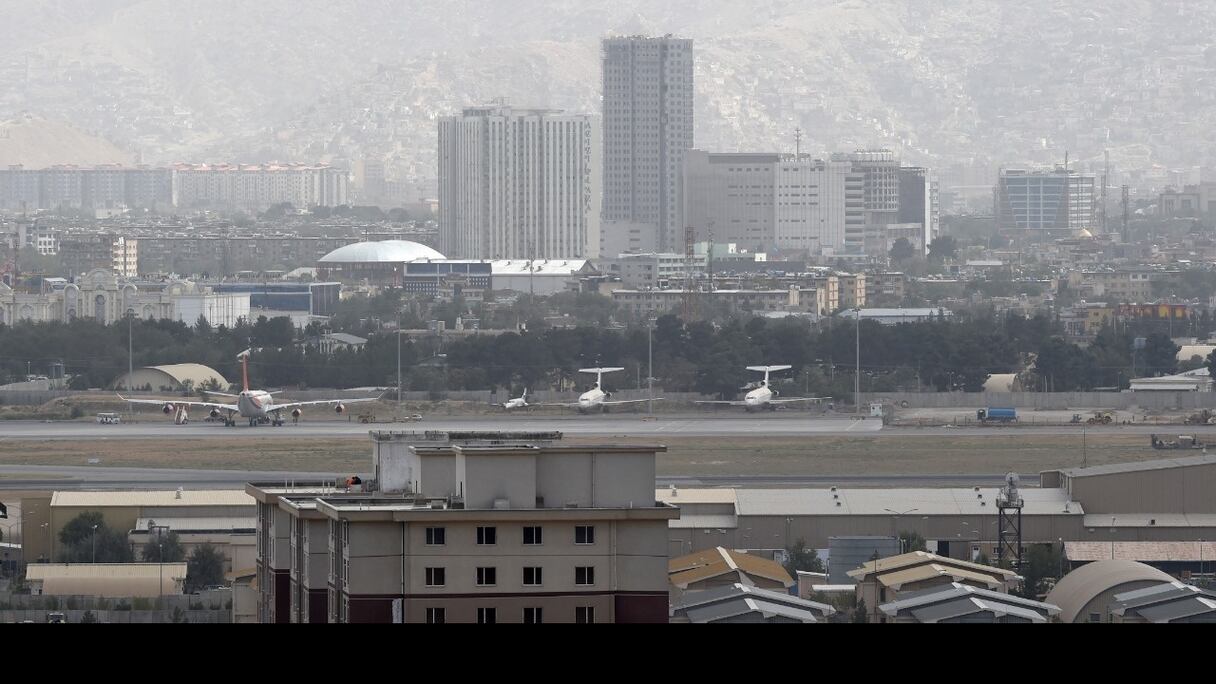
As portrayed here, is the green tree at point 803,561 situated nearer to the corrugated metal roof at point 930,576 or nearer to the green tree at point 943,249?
the corrugated metal roof at point 930,576

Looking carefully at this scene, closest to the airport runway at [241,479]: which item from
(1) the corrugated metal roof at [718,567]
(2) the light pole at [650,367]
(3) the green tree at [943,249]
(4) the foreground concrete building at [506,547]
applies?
(1) the corrugated metal roof at [718,567]

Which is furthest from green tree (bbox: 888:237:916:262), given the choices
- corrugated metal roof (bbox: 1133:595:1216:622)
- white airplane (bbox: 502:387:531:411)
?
corrugated metal roof (bbox: 1133:595:1216:622)

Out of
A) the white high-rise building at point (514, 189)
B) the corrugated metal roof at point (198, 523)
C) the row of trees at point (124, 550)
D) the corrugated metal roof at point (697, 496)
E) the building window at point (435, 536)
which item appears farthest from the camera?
the white high-rise building at point (514, 189)

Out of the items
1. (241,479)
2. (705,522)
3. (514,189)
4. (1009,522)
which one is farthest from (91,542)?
(514,189)

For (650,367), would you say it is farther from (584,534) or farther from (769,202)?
(769,202)

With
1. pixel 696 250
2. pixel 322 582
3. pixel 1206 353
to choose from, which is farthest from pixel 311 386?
pixel 696 250
